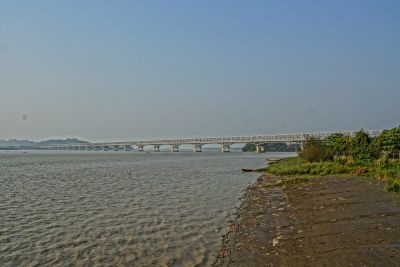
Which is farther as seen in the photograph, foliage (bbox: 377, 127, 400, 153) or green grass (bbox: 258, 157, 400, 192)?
foliage (bbox: 377, 127, 400, 153)

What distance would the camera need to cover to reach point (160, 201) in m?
25.6

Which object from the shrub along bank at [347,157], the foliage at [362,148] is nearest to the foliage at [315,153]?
the shrub along bank at [347,157]

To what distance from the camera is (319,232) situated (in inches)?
526

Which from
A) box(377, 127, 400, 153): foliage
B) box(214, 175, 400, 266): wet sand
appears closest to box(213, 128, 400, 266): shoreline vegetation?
box(214, 175, 400, 266): wet sand

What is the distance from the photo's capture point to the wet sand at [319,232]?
10.4m

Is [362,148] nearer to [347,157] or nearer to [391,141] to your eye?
[347,157]

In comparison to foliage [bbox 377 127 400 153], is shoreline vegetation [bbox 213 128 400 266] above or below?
below

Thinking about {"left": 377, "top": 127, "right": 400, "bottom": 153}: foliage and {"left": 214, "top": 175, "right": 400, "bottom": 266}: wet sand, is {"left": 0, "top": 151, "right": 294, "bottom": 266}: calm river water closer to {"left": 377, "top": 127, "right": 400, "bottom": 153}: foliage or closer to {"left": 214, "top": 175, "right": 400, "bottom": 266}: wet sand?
{"left": 214, "top": 175, "right": 400, "bottom": 266}: wet sand

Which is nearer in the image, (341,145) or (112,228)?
(112,228)

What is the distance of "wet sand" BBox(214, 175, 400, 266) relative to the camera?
34.1 feet

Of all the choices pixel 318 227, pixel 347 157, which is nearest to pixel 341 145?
pixel 347 157

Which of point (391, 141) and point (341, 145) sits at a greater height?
point (391, 141)

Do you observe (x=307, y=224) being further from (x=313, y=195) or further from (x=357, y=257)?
(x=313, y=195)

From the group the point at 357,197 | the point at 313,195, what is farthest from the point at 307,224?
the point at 313,195
